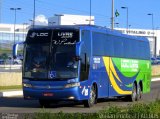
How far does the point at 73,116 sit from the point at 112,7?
114ft

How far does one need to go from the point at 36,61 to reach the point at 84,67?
1916mm

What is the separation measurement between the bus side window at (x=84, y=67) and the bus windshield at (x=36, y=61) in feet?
4.54

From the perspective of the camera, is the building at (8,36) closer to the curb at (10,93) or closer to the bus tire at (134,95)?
the curb at (10,93)

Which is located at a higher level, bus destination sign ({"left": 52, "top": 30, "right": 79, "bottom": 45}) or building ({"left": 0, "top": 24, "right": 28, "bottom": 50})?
building ({"left": 0, "top": 24, "right": 28, "bottom": 50})

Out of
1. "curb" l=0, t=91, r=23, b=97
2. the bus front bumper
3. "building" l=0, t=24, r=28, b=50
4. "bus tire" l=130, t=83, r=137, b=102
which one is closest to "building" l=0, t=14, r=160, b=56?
"building" l=0, t=24, r=28, b=50

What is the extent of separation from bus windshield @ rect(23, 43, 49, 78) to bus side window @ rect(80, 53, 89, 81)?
1382 mm

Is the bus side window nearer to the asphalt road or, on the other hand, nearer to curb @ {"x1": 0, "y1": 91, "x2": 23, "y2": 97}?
the asphalt road

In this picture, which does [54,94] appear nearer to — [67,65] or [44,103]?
[67,65]

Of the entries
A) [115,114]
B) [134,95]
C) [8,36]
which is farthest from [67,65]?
[8,36]

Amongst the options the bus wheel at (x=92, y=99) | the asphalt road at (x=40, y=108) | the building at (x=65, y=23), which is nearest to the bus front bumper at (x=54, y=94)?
the asphalt road at (x=40, y=108)

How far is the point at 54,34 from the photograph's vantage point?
2084 centimetres

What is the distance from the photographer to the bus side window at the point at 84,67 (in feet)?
67.9

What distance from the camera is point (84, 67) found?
20844 mm

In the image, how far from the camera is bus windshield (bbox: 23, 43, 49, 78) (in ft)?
67.4
